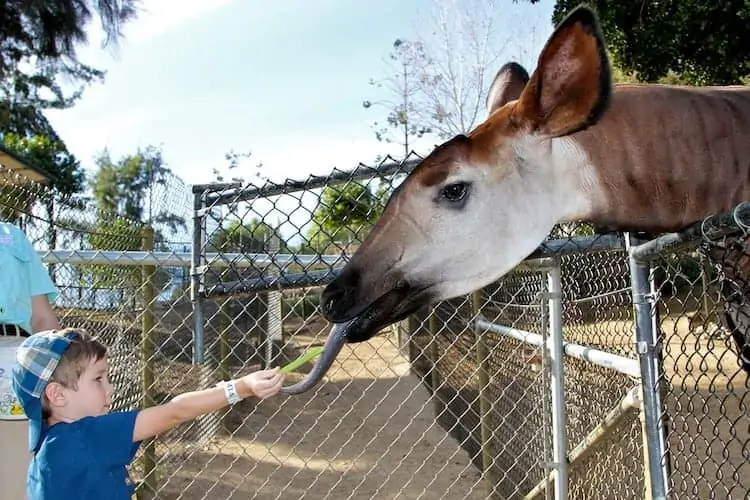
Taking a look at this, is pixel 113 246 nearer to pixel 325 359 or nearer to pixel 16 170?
pixel 16 170

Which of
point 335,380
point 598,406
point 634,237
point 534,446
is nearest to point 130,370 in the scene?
point 534,446

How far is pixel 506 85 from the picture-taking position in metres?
2.34

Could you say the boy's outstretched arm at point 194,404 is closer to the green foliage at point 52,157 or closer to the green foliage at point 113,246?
the green foliage at point 113,246

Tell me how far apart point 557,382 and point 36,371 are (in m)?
1.81

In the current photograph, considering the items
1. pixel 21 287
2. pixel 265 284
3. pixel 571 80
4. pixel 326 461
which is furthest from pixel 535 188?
pixel 326 461

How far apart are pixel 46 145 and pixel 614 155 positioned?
76.6 ft

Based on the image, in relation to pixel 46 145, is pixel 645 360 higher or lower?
lower

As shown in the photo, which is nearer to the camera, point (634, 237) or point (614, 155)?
point (614, 155)

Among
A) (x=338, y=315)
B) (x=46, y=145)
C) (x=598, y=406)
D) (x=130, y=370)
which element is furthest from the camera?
(x=46, y=145)

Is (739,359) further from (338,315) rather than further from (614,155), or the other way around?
(338,315)

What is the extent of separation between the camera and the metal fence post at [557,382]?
2611mm

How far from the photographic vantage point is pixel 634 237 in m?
2.00

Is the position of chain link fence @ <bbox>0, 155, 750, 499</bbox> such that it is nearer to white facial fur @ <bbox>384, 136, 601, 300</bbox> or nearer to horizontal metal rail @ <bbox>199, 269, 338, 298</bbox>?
horizontal metal rail @ <bbox>199, 269, 338, 298</bbox>

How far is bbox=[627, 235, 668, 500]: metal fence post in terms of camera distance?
1832 millimetres
